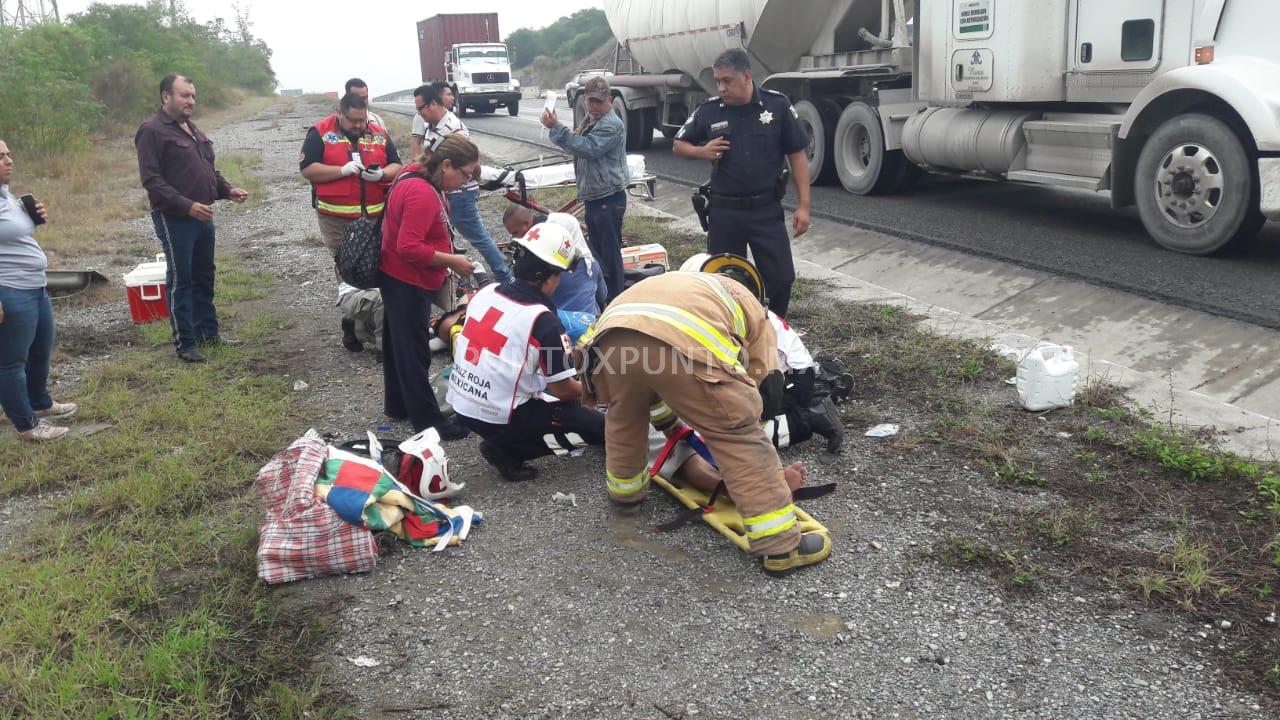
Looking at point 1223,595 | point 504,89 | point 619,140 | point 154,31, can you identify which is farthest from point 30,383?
point 154,31

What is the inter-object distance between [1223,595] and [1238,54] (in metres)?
5.08

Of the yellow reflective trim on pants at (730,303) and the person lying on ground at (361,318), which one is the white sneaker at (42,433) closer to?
the person lying on ground at (361,318)

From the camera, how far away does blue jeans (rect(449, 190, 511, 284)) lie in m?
7.45

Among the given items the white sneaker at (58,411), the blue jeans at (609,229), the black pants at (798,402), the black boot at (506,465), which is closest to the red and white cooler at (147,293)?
the white sneaker at (58,411)

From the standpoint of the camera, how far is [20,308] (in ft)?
16.1

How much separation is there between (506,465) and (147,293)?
14.5ft

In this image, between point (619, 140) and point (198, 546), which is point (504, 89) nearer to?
point (619, 140)

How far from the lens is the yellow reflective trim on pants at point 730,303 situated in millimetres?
3709

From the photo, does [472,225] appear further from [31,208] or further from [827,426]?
[827,426]

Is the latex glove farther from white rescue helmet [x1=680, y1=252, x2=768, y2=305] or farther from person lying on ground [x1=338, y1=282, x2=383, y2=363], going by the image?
white rescue helmet [x1=680, y1=252, x2=768, y2=305]

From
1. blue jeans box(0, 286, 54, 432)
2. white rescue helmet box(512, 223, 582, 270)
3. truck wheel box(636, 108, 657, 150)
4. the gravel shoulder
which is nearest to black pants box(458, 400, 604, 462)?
the gravel shoulder

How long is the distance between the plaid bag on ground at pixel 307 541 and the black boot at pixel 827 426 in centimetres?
221

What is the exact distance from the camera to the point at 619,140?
22.6 ft

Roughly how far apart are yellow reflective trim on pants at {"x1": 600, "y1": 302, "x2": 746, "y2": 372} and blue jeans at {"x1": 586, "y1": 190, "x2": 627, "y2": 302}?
11.3ft
